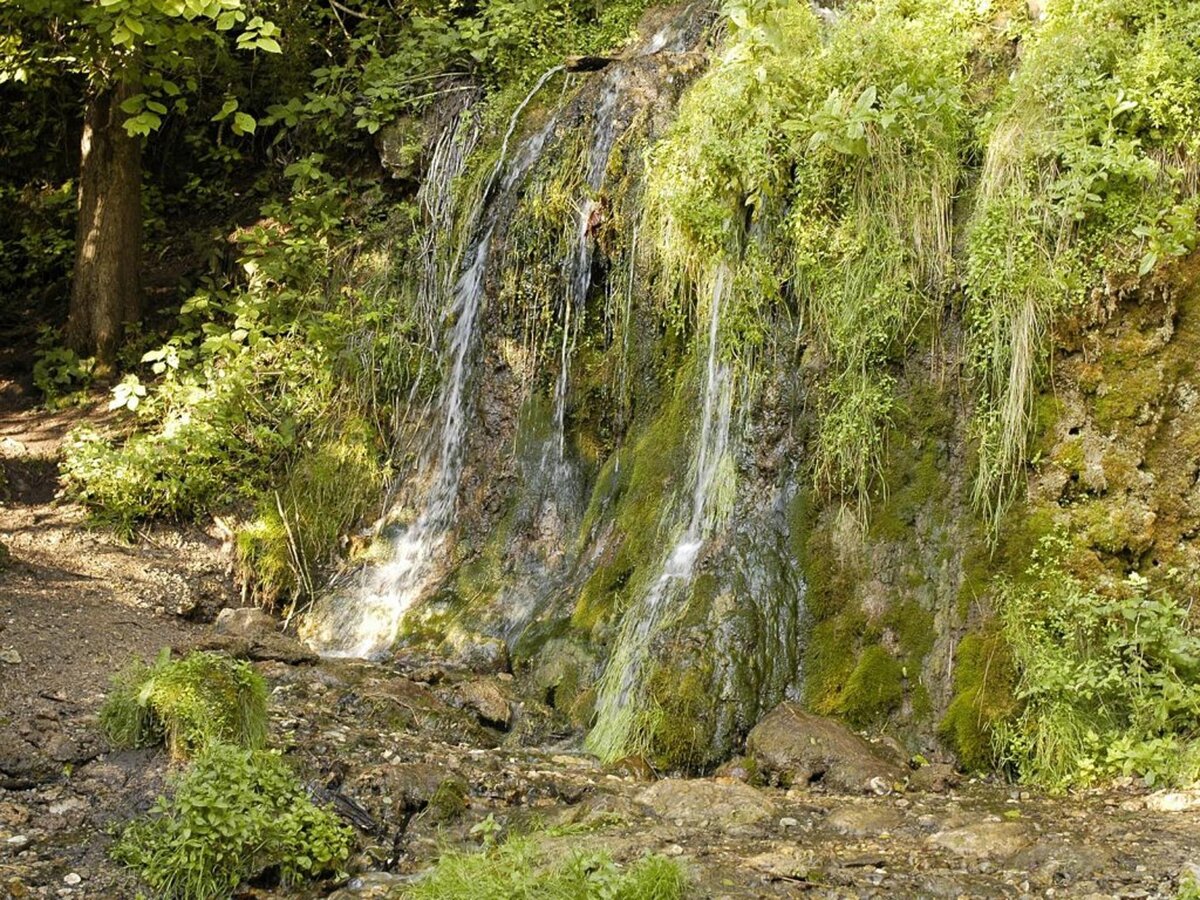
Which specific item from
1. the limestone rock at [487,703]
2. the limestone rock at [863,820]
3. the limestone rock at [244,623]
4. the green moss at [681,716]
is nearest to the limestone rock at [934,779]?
the limestone rock at [863,820]

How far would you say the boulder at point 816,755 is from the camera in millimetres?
5426

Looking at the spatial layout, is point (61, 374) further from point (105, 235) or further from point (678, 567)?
point (678, 567)

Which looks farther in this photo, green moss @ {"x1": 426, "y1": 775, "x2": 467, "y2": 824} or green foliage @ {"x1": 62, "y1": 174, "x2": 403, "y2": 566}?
green foliage @ {"x1": 62, "y1": 174, "x2": 403, "y2": 566}

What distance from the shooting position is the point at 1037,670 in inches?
215

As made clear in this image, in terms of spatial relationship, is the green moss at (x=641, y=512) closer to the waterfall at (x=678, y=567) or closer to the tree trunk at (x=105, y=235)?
the waterfall at (x=678, y=567)

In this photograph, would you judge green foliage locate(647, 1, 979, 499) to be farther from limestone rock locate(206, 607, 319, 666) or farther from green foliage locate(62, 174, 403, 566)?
green foliage locate(62, 174, 403, 566)

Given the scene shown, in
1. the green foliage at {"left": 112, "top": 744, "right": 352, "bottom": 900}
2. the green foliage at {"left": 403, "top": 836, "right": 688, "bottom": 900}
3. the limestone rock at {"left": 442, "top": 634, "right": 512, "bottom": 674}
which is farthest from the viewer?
the limestone rock at {"left": 442, "top": 634, "right": 512, "bottom": 674}

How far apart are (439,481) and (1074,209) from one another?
5050 mm

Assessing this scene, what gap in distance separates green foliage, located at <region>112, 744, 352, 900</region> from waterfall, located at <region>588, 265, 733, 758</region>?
5.56ft

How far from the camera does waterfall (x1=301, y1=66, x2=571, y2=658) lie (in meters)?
8.55

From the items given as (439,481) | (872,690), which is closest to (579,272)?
(439,481)

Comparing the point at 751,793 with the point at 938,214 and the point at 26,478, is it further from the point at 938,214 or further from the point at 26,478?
the point at 26,478

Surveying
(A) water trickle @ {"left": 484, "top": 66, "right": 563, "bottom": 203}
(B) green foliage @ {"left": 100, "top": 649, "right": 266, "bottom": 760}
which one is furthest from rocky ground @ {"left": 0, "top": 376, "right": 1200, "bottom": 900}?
(A) water trickle @ {"left": 484, "top": 66, "right": 563, "bottom": 203}

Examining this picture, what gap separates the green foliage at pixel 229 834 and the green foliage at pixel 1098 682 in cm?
298
